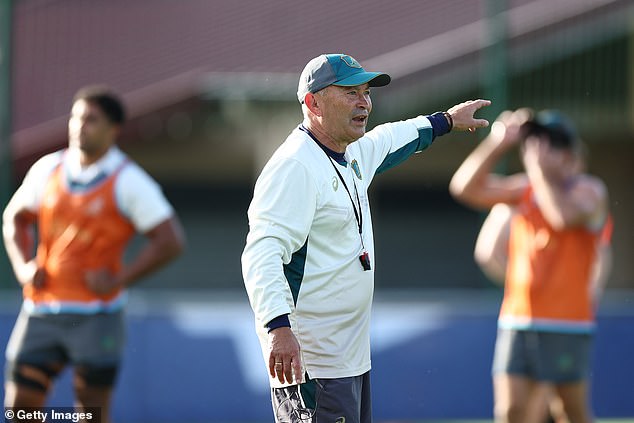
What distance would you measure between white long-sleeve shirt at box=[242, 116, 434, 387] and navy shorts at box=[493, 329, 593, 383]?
2.61 metres

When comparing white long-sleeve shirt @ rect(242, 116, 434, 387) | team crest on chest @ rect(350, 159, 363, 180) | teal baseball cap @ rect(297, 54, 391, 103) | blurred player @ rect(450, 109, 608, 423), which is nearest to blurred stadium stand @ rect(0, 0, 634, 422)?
blurred player @ rect(450, 109, 608, 423)

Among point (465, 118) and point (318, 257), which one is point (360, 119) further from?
point (465, 118)

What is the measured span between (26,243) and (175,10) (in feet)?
33.4

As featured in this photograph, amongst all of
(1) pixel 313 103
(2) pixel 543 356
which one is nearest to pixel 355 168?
(1) pixel 313 103

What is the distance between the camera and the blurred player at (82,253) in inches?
322

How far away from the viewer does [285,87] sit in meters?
16.1

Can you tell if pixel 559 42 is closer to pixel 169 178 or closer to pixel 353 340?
pixel 169 178

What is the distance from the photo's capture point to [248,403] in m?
10.6

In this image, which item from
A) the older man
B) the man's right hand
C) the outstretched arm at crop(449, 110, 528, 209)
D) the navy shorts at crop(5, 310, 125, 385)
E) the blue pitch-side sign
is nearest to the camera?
the man's right hand

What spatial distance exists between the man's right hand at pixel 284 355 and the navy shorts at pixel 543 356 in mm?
3286

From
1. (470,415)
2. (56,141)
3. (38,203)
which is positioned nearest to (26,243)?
(38,203)

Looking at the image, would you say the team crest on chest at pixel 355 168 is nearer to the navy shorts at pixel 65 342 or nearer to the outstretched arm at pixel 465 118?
the outstretched arm at pixel 465 118

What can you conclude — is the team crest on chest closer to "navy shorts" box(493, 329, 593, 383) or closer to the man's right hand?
the man's right hand

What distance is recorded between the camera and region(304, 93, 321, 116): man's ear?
5746 millimetres
